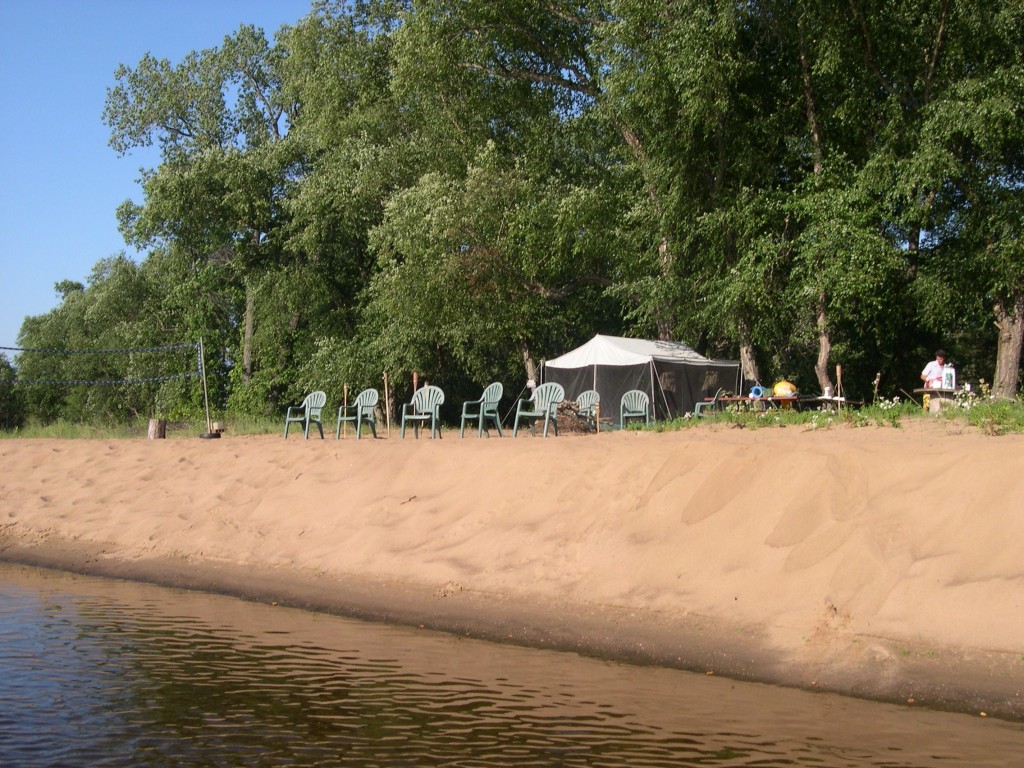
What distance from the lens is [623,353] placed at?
2011 centimetres

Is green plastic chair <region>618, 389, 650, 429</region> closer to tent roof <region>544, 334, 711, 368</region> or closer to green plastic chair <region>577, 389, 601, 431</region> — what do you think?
green plastic chair <region>577, 389, 601, 431</region>

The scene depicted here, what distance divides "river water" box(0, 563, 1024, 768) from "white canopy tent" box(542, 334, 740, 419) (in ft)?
39.3

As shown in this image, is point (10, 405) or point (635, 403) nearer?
point (635, 403)

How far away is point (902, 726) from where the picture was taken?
589 centimetres

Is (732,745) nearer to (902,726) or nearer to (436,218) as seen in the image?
(902,726)

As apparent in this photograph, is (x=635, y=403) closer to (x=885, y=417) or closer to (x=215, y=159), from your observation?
(x=885, y=417)

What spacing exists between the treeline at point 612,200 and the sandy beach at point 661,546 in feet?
25.2

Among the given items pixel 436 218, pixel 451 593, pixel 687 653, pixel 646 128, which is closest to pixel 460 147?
pixel 436 218

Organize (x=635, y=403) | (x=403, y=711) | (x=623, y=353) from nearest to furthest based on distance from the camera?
(x=403, y=711), (x=635, y=403), (x=623, y=353)

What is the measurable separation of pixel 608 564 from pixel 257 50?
33.6 metres

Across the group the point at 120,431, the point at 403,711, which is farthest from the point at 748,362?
the point at 403,711

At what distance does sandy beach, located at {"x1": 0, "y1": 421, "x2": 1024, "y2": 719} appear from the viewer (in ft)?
22.9

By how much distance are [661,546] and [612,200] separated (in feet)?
43.2

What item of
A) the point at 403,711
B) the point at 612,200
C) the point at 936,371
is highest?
the point at 612,200
